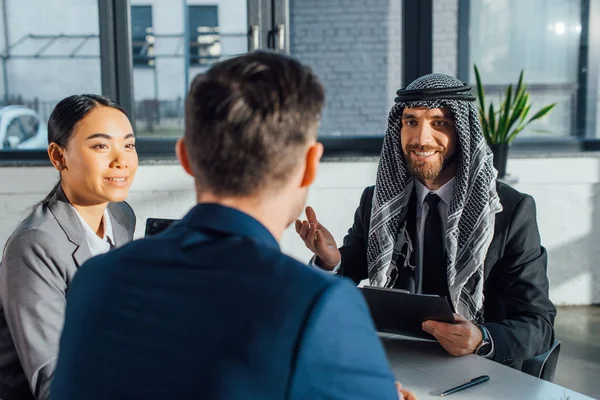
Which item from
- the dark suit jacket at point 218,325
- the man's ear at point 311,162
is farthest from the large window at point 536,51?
the dark suit jacket at point 218,325

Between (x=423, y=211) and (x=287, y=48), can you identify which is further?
(x=287, y=48)

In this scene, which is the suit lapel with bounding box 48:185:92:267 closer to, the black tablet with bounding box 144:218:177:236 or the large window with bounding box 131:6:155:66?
the black tablet with bounding box 144:218:177:236

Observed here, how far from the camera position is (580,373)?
3488mm

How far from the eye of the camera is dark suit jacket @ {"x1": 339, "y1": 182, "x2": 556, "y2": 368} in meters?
1.88

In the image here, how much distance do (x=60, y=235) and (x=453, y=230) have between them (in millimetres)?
1061

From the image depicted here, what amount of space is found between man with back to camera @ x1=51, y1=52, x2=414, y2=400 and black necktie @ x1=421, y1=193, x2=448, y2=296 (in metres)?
1.32

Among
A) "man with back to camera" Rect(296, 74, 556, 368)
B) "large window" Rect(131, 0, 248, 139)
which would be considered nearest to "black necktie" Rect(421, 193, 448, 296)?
"man with back to camera" Rect(296, 74, 556, 368)

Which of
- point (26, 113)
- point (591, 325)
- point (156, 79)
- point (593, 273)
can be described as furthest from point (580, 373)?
point (26, 113)

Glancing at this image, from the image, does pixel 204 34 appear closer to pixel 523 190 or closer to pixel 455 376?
pixel 523 190

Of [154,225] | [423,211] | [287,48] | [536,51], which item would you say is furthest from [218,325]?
[536,51]

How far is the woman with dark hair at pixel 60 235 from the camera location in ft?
4.98

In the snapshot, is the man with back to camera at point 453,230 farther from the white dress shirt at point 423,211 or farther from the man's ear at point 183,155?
the man's ear at point 183,155

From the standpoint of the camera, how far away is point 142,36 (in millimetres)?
4398

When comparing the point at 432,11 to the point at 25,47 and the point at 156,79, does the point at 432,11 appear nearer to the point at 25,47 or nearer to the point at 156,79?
the point at 156,79
